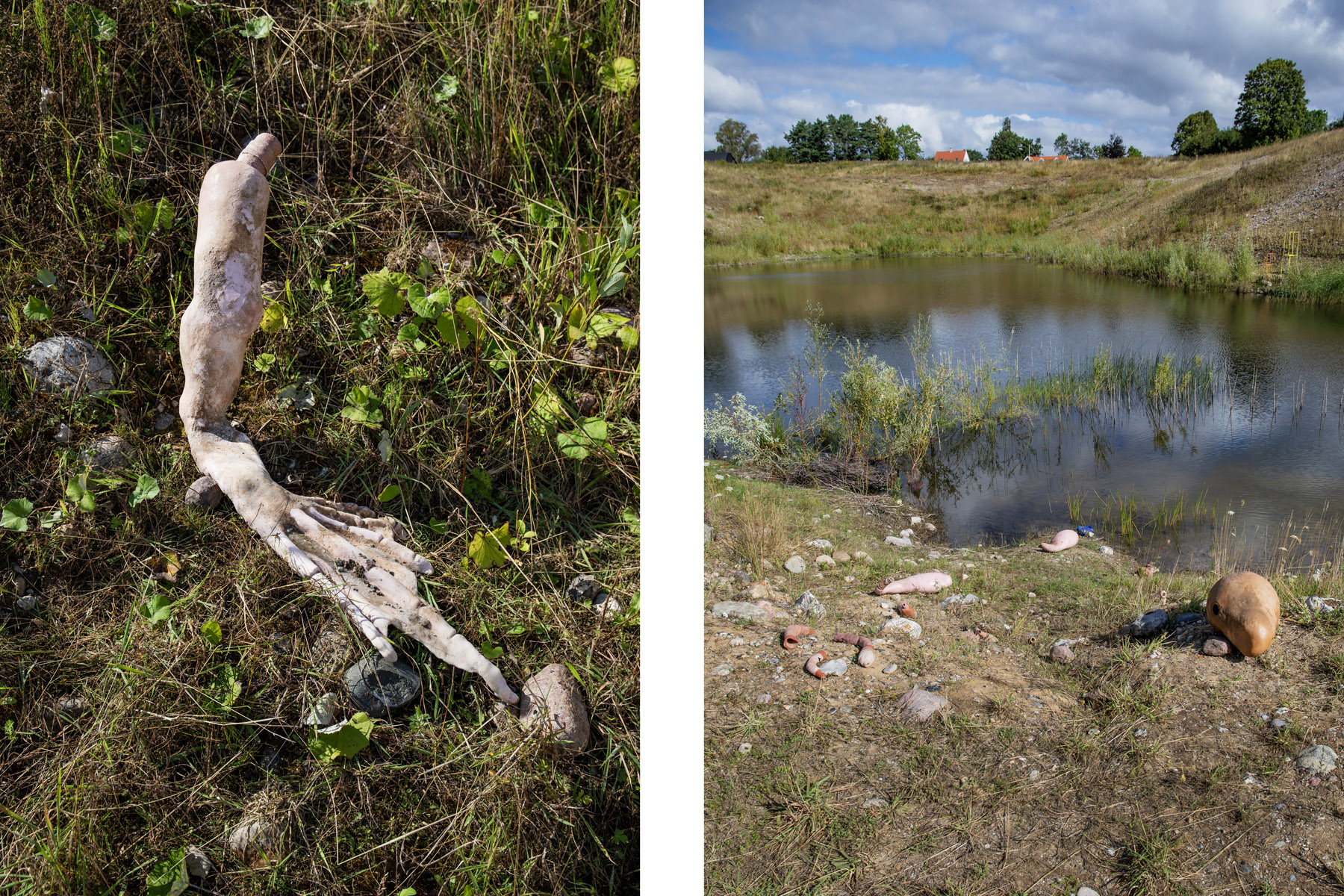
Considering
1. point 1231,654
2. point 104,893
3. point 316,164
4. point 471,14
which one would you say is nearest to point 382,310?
point 316,164

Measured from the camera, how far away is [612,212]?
0.93 meters

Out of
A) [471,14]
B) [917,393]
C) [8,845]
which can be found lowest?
[8,845]

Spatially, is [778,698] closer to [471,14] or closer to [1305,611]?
[1305,611]

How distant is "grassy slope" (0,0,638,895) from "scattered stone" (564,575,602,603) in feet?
0.05

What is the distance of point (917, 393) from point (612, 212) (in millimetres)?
1757

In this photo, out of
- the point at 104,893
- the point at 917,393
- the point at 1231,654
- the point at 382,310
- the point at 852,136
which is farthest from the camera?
the point at 917,393

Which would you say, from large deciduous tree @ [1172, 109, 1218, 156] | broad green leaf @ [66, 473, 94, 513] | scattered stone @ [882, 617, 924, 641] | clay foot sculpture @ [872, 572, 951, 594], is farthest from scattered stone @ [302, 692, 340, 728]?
large deciduous tree @ [1172, 109, 1218, 156]

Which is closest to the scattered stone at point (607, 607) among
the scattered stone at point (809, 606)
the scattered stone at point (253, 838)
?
the scattered stone at point (253, 838)

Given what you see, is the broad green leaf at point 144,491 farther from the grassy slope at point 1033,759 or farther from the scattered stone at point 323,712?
the grassy slope at point 1033,759

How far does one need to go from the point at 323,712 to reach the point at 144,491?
409 mm

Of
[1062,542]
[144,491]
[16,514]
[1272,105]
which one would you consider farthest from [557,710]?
[1272,105]

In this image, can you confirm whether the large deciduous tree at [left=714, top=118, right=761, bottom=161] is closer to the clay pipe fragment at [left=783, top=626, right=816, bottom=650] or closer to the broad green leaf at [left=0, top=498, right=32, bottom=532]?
the clay pipe fragment at [left=783, top=626, right=816, bottom=650]

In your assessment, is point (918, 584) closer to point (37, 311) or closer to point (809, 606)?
point (809, 606)

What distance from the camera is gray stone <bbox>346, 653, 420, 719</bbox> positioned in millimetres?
777
